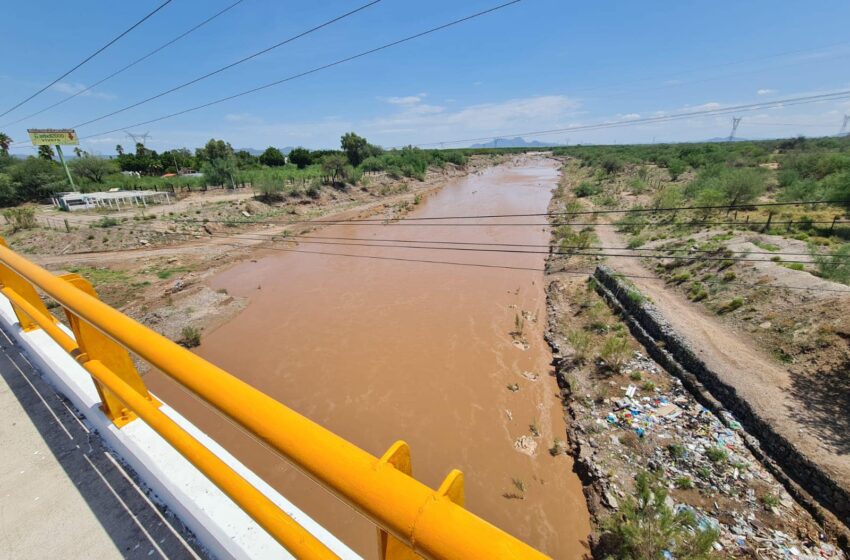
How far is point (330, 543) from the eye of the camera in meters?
1.43

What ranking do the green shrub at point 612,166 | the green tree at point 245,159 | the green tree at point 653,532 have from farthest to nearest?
the green tree at point 245,159
the green shrub at point 612,166
the green tree at point 653,532

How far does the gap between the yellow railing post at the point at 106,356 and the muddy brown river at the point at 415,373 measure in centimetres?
564

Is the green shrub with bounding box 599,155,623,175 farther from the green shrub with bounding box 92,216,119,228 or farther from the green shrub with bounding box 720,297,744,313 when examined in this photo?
the green shrub with bounding box 92,216,119,228

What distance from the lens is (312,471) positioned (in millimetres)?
748

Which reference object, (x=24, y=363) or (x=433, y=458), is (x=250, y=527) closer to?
(x=24, y=363)

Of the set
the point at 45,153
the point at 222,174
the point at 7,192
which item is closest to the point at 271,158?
the point at 222,174

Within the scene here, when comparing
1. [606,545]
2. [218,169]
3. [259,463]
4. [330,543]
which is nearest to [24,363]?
[330,543]

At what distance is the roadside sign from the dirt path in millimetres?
52159

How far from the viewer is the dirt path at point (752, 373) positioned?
20.6ft

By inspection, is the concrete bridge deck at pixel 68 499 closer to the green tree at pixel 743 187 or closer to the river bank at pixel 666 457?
the river bank at pixel 666 457

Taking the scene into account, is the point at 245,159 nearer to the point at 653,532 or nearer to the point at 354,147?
the point at 354,147

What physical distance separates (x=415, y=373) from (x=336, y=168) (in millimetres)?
36297

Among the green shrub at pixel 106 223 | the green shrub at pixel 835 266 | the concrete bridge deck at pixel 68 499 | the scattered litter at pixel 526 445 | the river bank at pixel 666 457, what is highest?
the concrete bridge deck at pixel 68 499

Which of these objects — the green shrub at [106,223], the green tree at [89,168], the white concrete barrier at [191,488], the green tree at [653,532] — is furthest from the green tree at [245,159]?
the green tree at [653,532]
